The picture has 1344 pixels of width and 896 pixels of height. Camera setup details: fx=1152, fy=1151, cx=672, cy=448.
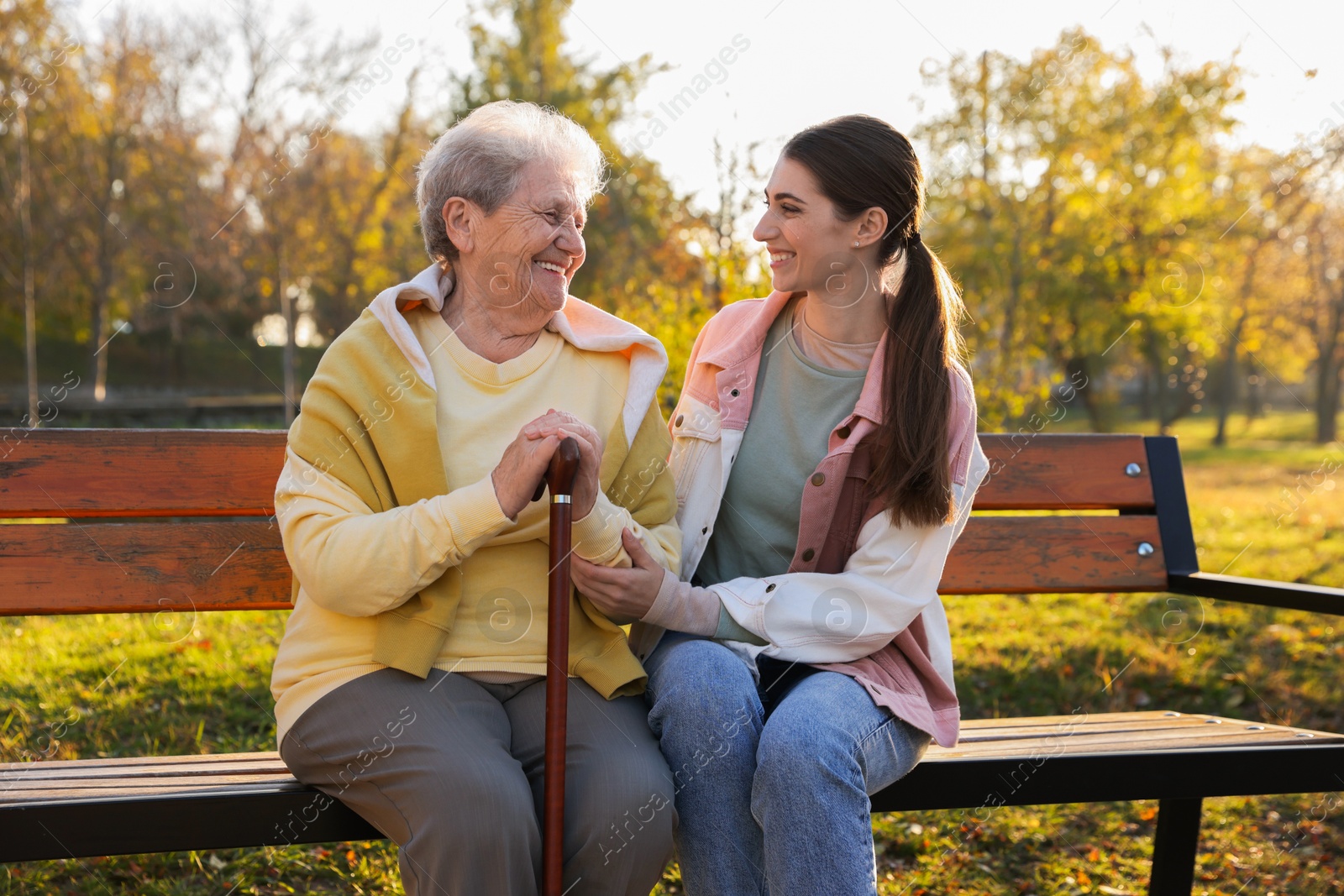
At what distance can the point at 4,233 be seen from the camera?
16.0 meters

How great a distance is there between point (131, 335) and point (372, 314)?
33479 mm

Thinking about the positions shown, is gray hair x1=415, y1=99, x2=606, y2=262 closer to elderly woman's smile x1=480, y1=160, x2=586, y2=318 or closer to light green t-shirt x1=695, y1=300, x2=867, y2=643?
elderly woman's smile x1=480, y1=160, x2=586, y2=318

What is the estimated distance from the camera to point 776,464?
2.60 metres

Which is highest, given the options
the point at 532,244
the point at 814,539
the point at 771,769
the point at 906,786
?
the point at 532,244

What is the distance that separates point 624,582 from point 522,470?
35cm

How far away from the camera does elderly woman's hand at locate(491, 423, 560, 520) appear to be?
6.73 feet

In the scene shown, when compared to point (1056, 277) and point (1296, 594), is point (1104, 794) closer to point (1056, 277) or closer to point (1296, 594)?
point (1296, 594)

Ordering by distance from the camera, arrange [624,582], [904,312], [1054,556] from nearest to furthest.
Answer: [624,582] → [904,312] → [1054,556]

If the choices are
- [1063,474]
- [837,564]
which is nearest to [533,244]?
[837,564]

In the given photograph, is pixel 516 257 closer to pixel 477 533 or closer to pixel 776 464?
pixel 477 533

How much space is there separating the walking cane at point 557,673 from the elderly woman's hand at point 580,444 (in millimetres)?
81

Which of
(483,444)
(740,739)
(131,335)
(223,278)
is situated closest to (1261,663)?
(740,739)

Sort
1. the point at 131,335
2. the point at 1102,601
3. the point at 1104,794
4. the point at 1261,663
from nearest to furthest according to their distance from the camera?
the point at 1104,794, the point at 1261,663, the point at 1102,601, the point at 131,335

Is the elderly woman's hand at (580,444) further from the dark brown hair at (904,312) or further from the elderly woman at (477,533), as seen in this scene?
the dark brown hair at (904,312)
